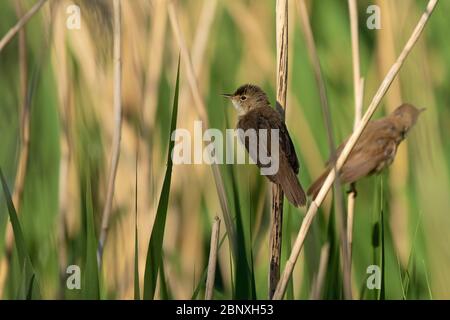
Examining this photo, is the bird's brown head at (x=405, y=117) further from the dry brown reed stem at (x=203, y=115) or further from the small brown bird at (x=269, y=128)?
the dry brown reed stem at (x=203, y=115)

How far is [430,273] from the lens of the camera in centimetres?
215

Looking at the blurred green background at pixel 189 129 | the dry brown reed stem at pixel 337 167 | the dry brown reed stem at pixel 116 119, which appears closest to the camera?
the dry brown reed stem at pixel 337 167

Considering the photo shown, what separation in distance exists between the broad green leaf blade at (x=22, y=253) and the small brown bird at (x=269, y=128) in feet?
1.98

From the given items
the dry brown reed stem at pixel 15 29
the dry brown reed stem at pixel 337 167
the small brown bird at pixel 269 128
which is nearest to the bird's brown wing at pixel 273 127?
the small brown bird at pixel 269 128

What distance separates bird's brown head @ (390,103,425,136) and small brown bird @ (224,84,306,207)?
1.32 feet

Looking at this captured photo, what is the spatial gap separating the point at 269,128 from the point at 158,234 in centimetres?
44

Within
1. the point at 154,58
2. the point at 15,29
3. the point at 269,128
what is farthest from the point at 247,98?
the point at 15,29

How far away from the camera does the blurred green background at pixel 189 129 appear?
2.16m

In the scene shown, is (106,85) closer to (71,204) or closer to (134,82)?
(134,82)

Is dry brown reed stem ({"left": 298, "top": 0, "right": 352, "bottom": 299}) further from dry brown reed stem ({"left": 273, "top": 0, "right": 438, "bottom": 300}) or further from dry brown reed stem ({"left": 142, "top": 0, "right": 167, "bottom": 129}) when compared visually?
dry brown reed stem ({"left": 142, "top": 0, "right": 167, "bottom": 129})

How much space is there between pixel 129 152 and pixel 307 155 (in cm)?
52

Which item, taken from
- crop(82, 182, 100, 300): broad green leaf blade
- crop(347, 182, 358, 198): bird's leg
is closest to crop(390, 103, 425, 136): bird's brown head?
crop(347, 182, 358, 198): bird's leg

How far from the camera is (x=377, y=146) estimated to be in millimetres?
2143

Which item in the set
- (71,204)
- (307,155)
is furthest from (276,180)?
(71,204)
